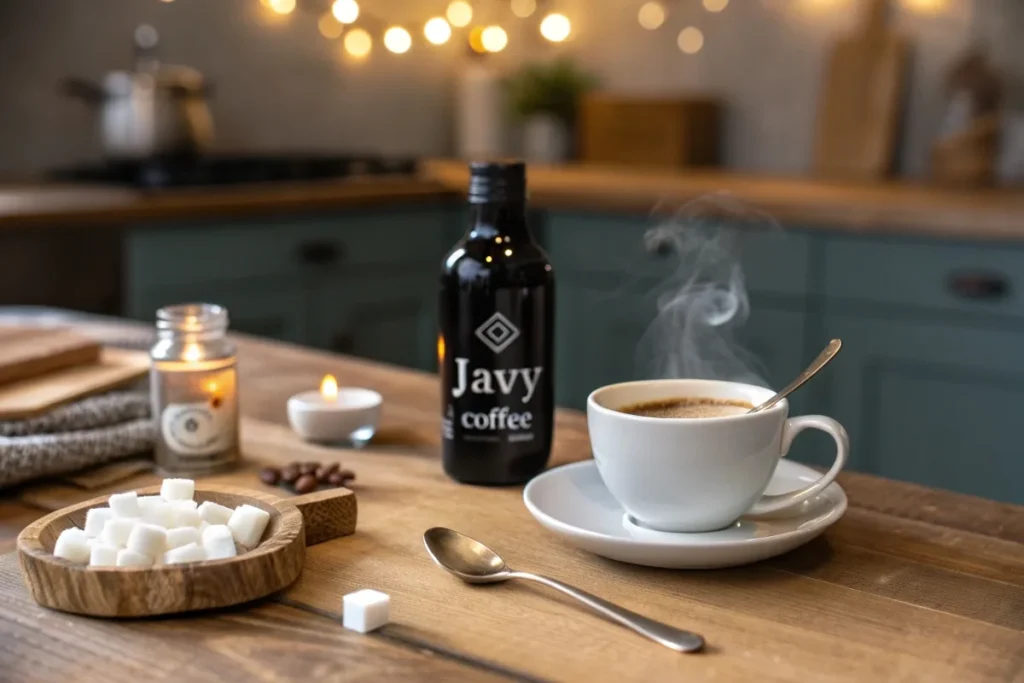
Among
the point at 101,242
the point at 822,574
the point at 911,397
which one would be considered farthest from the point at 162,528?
the point at 911,397

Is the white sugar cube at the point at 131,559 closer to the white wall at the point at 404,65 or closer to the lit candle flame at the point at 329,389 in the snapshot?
the lit candle flame at the point at 329,389

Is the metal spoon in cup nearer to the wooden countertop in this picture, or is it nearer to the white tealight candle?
the white tealight candle

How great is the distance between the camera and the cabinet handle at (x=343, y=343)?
274 cm

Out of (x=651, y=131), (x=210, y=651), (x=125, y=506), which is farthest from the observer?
(x=651, y=131)

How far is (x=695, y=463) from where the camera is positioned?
2.49ft

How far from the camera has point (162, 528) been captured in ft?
2.30

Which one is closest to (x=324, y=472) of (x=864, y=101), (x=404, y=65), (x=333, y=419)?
(x=333, y=419)

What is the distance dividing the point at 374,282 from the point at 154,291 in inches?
22.4

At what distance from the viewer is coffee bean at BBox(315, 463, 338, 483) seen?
922 mm

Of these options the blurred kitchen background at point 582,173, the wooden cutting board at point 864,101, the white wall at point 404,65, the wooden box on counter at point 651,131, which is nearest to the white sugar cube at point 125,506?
the blurred kitchen background at point 582,173

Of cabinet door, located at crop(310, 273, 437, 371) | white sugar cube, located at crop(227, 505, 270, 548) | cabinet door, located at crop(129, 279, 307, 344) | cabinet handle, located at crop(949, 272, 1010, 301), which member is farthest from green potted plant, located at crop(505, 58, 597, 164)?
white sugar cube, located at crop(227, 505, 270, 548)

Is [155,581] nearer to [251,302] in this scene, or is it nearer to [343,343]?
[251,302]

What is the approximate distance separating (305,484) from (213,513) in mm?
154

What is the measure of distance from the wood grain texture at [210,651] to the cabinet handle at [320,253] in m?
1.98
